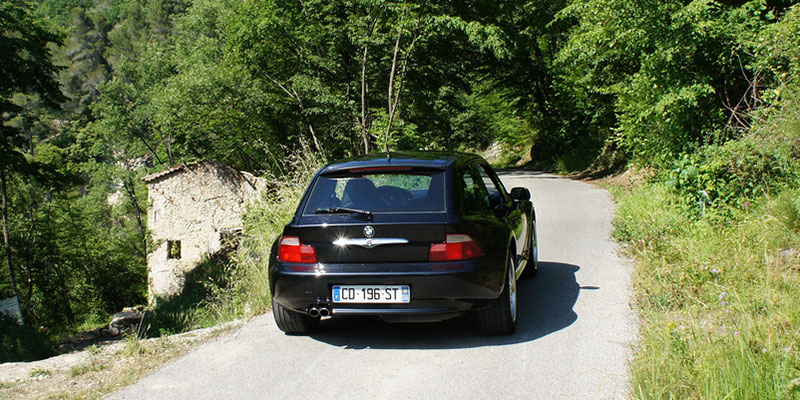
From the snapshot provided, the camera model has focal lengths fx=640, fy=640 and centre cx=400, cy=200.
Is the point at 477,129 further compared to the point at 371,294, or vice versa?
the point at 477,129

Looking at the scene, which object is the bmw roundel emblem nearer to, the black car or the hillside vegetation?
the black car

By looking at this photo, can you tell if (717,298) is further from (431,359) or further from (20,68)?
(20,68)

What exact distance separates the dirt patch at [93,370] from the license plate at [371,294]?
156cm

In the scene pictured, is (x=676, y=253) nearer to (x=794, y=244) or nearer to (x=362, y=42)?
(x=794, y=244)

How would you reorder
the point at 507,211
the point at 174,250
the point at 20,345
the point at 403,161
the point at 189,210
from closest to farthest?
the point at 403,161 → the point at 507,211 → the point at 20,345 → the point at 189,210 → the point at 174,250

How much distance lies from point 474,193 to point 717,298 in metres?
2.23

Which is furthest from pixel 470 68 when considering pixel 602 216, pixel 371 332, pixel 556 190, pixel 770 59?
pixel 371 332

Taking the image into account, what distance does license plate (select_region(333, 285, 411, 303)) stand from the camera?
486 cm

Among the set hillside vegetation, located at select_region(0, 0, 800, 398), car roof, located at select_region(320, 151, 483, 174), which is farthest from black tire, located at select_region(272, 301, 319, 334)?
hillside vegetation, located at select_region(0, 0, 800, 398)

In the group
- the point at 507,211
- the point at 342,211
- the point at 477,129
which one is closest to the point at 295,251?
the point at 342,211

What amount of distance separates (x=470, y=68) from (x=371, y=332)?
24203 millimetres

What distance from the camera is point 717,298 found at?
5414 millimetres

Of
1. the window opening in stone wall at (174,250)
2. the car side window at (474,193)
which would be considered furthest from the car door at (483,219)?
the window opening in stone wall at (174,250)

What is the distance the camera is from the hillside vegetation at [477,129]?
5.84 meters
